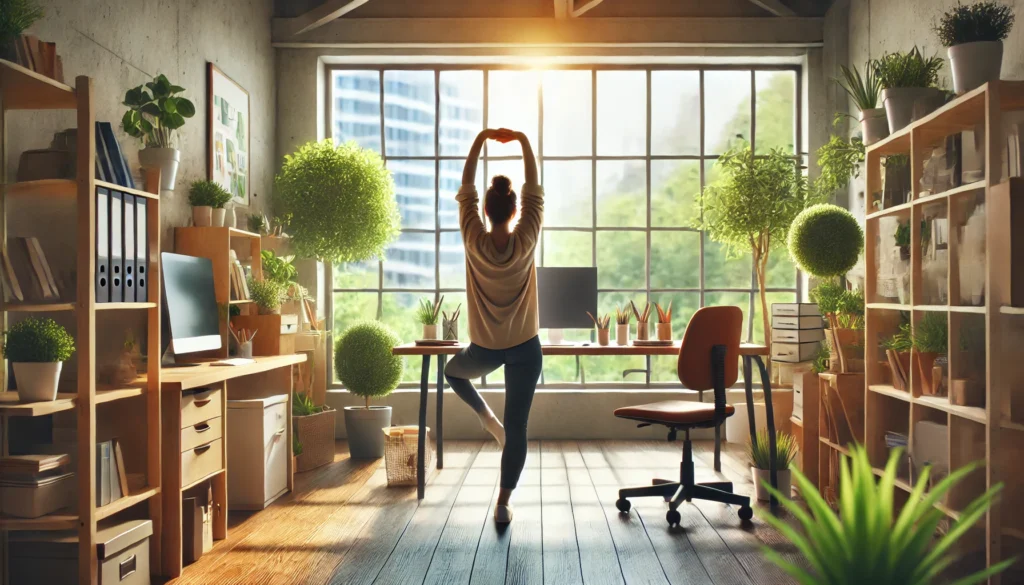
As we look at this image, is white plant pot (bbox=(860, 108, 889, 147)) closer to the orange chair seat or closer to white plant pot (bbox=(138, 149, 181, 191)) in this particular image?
the orange chair seat

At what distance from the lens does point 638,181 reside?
15.1m

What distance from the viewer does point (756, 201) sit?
5742mm

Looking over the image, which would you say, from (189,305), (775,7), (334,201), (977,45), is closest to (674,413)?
(977,45)

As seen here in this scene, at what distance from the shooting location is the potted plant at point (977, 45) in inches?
127

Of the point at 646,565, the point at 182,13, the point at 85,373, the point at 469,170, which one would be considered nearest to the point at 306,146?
the point at 182,13

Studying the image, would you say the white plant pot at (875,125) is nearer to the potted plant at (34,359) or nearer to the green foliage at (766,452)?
the green foliage at (766,452)

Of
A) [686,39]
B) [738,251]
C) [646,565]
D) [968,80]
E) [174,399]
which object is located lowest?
[646,565]

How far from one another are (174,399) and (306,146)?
313 cm

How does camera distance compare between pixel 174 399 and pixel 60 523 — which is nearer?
pixel 60 523

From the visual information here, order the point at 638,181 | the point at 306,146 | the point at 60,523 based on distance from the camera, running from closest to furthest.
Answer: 1. the point at 60,523
2. the point at 306,146
3. the point at 638,181

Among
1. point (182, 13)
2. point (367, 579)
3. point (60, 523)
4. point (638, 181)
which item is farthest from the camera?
point (638, 181)

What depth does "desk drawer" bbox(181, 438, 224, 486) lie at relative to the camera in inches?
128

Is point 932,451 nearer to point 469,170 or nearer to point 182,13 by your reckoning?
point 469,170

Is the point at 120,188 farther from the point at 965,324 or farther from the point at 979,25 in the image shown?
the point at 965,324
